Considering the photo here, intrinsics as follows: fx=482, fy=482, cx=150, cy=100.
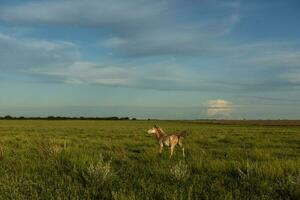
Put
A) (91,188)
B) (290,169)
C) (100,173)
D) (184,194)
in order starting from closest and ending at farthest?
(184,194), (91,188), (100,173), (290,169)

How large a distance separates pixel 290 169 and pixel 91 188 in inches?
212

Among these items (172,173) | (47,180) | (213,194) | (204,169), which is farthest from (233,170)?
(47,180)

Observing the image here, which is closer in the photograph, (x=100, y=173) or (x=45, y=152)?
(x=100, y=173)

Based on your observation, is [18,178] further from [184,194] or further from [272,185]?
[272,185]

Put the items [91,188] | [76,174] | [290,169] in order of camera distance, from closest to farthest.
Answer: [91,188] < [76,174] < [290,169]

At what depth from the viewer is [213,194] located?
870 centimetres

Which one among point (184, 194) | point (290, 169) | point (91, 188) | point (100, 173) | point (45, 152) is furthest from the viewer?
point (45, 152)

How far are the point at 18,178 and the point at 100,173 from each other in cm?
196

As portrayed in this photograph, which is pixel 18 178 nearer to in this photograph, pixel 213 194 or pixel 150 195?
pixel 150 195

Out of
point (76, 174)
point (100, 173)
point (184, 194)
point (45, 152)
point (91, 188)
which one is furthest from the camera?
point (45, 152)

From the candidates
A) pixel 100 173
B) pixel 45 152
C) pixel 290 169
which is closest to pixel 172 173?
pixel 100 173

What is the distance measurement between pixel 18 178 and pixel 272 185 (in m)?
5.55

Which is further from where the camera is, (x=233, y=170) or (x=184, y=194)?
(x=233, y=170)

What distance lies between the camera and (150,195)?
870cm
